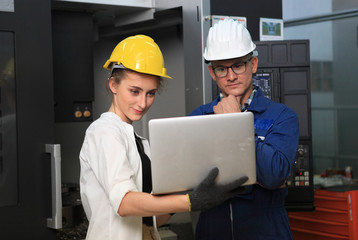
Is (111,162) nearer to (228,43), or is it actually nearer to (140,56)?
(140,56)

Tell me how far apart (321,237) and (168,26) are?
1968 millimetres

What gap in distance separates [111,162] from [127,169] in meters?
0.06

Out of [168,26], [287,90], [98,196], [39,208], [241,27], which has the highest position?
[168,26]

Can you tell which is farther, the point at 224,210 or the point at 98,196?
the point at 224,210

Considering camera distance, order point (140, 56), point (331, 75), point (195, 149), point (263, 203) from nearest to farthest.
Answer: point (195, 149) → point (140, 56) → point (263, 203) → point (331, 75)

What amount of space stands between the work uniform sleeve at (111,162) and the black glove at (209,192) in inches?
7.9

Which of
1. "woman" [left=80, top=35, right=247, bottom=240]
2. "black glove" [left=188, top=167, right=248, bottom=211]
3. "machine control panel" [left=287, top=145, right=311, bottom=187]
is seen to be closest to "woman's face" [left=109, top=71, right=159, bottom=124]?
"woman" [left=80, top=35, right=247, bottom=240]

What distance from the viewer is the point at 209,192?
4.83ft

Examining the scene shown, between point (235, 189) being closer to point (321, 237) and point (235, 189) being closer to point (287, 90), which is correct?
point (287, 90)

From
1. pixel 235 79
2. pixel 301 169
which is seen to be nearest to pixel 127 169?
pixel 235 79

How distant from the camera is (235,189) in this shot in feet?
5.09

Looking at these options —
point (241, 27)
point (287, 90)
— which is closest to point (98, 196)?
point (241, 27)

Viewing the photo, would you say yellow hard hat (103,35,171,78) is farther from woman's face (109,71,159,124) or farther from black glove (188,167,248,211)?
black glove (188,167,248,211)

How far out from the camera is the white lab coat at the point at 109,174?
1.52m
